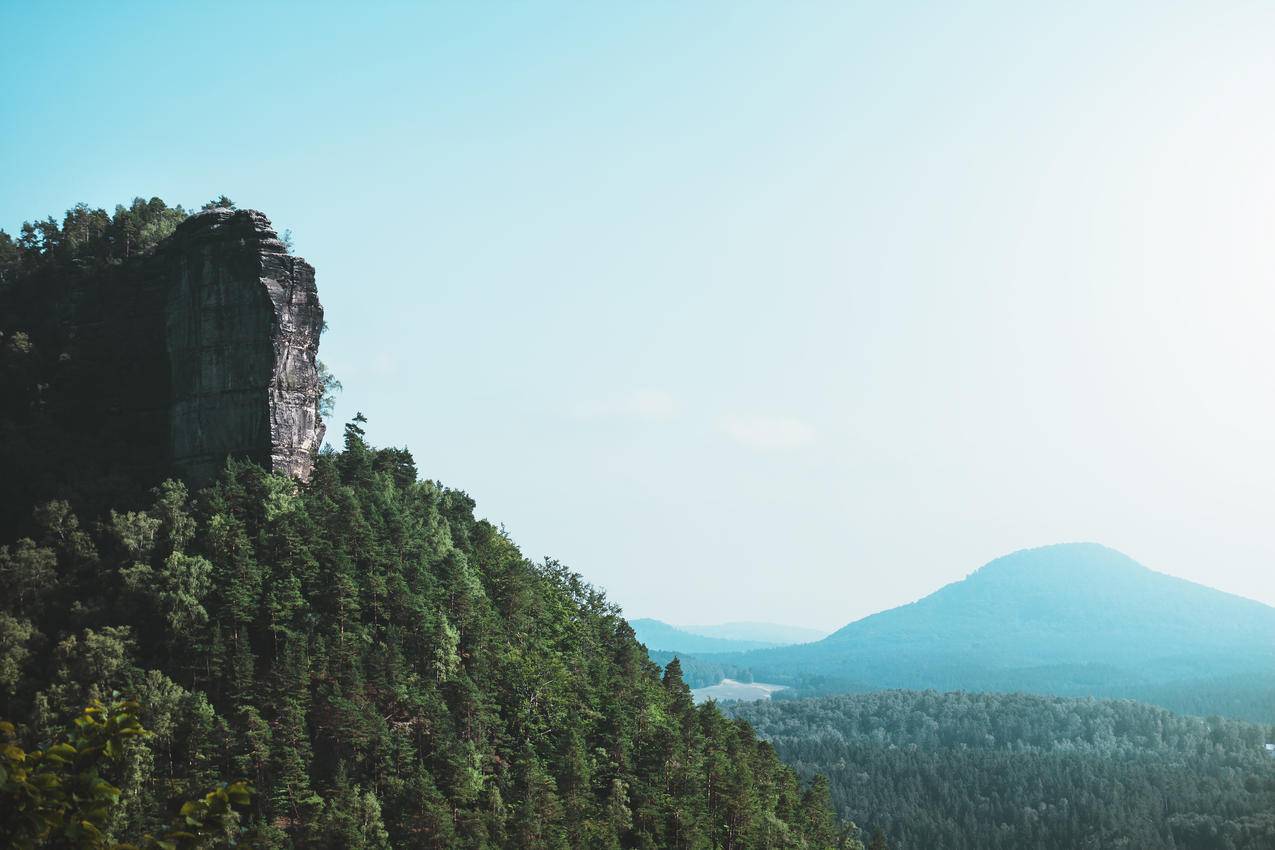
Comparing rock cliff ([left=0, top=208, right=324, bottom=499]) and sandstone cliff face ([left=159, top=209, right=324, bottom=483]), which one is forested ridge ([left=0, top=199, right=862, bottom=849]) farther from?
sandstone cliff face ([left=159, top=209, right=324, bottom=483])

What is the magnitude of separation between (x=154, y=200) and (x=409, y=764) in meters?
66.5

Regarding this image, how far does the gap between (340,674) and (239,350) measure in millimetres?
30799

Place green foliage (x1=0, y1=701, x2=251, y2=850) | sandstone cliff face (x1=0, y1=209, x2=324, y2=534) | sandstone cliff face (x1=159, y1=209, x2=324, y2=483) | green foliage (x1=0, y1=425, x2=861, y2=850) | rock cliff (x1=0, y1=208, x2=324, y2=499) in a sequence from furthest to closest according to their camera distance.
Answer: sandstone cliff face (x1=159, y1=209, x2=324, y2=483)
rock cliff (x1=0, y1=208, x2=324, y2=499)
sandstone cliff face (x1=0, y1=209, x2=324, y2=534)
green foliage (x1=0, y1=425, x2=861, y2=850)
green foliage (x1=0, y1=701, x2=251, y2=850)

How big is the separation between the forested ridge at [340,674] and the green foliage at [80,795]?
133 ft

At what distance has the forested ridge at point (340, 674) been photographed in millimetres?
57719

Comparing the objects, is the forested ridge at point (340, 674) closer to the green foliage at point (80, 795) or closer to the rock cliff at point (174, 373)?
the rock cliff at point (174, 373)

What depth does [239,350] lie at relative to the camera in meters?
83.0

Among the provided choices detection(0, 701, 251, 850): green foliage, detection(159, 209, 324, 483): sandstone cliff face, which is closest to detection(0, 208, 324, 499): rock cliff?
detection(159, 209, 324, 483): sandstone cliff face

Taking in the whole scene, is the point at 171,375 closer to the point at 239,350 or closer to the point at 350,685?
the point at 239,350

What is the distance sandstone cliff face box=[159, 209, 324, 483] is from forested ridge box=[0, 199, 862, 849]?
3.53m

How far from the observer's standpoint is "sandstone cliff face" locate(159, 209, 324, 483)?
267 feet

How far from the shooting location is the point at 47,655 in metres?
63.6

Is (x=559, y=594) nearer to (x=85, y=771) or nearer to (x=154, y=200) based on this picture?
(x=154, y=200)

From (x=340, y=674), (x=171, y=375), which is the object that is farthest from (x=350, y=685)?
(x=171, y=375)
